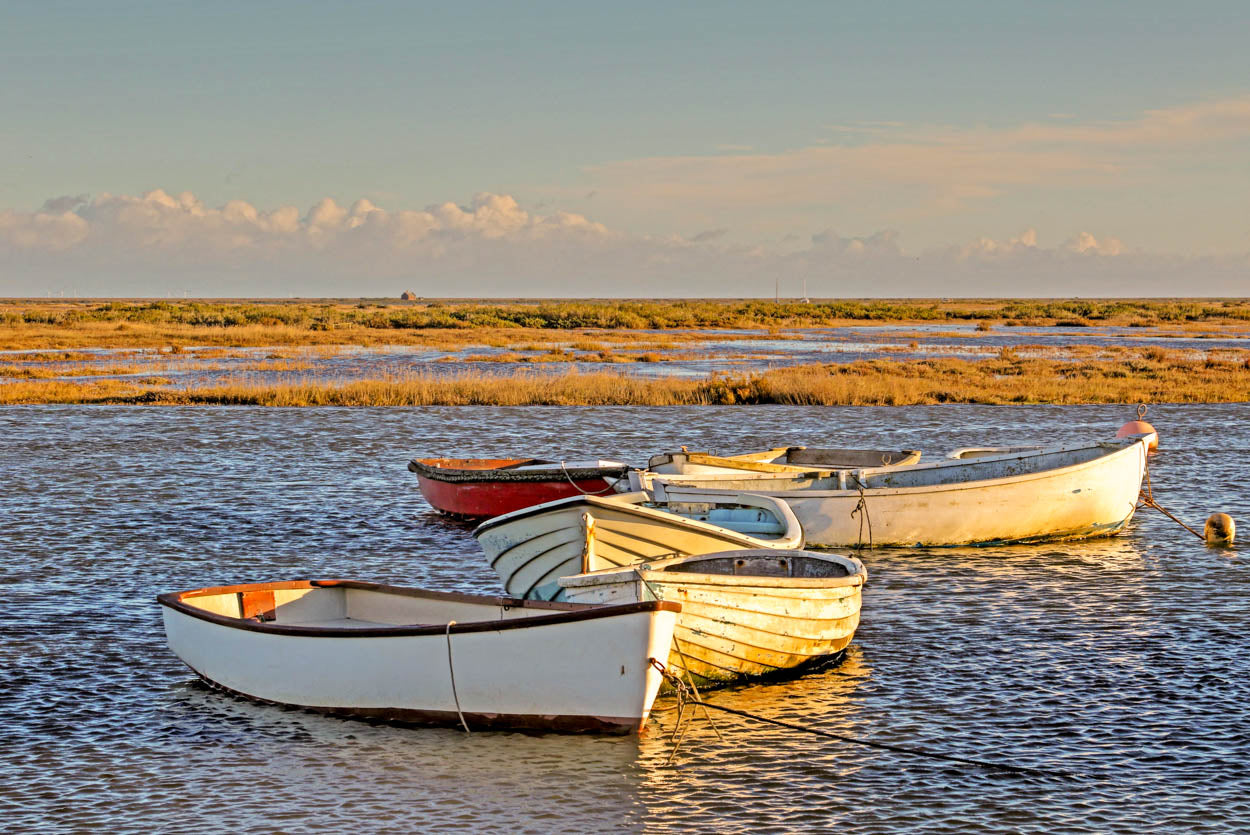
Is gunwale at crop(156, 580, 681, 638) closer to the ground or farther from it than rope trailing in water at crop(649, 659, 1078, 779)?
farther from it

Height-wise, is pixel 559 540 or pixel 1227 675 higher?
pixel 559 540

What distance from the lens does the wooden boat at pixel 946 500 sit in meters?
18.1

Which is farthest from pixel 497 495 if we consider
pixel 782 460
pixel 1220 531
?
pixel 1220 531

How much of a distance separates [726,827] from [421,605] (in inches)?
A: 171

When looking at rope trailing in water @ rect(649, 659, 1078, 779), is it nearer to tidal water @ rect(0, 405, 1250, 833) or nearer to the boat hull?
tidal water @ rect(0, 405, 1250, 833)

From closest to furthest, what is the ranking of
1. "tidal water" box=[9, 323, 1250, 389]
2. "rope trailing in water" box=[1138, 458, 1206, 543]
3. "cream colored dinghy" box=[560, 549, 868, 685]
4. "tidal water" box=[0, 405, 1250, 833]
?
1. "tidal water" box=[0, 405, 1250, 833]
2. "cream colored dinghy" box=[560, 549, 868, 685]
3. "rope trailing in water" box=[1138, 458, 1206, 543]
4. "tidal water" box=[9, 323, 1250, 389]

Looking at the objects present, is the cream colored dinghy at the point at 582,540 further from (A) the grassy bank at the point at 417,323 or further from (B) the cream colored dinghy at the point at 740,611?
(A) the grassy bank at the point at 417,323

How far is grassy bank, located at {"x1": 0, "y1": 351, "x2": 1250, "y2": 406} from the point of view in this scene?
4050cm

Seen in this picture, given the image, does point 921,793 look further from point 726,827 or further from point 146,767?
point 146,767

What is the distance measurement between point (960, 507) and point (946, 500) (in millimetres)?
258

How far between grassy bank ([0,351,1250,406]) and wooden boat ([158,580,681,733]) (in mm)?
29048

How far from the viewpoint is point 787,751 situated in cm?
1016

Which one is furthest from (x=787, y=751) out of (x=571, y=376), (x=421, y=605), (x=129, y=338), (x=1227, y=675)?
(x=129, y=338)

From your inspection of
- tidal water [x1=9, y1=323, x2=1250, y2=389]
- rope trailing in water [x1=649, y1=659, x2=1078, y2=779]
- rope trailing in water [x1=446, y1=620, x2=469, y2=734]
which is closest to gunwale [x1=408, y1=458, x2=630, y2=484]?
rope trailing in water [x1=649, y1=659, x2=1078, y2=779]
